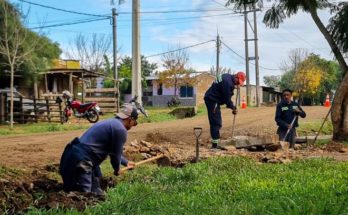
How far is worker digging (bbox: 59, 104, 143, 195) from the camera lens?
6.96 m

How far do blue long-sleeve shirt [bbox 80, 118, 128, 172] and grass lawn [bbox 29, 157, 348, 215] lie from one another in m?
0.46

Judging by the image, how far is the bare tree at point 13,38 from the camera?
78.7 feet

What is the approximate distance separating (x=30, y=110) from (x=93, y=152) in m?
20.5

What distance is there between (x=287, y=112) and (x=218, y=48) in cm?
4796

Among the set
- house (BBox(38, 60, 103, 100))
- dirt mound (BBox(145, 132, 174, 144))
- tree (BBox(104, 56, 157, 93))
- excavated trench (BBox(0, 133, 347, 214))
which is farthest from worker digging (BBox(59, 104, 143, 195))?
tree (BBox(104, 56, 157, 93))

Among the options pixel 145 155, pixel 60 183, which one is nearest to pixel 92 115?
pixel 145 155

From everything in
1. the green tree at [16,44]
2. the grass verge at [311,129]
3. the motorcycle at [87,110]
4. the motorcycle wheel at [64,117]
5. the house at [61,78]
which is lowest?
the grass verge at [311,129]

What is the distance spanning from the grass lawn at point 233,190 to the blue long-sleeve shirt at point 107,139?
18.3 inches

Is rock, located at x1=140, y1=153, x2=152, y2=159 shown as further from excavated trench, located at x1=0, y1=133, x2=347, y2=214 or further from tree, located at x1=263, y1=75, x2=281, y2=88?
tree, located at x1=263, y1=75, x2=281, y2=88

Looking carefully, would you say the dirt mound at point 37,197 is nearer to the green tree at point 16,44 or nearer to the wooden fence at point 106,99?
the green tree at point 16,44

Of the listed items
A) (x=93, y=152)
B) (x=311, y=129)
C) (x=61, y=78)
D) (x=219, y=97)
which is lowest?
(x=311, y=129)

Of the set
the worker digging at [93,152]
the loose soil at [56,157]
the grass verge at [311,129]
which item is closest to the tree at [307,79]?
the grass verge at [311,129]

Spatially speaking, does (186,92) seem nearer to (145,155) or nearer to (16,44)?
(16,44)

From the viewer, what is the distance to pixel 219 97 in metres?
12.4
